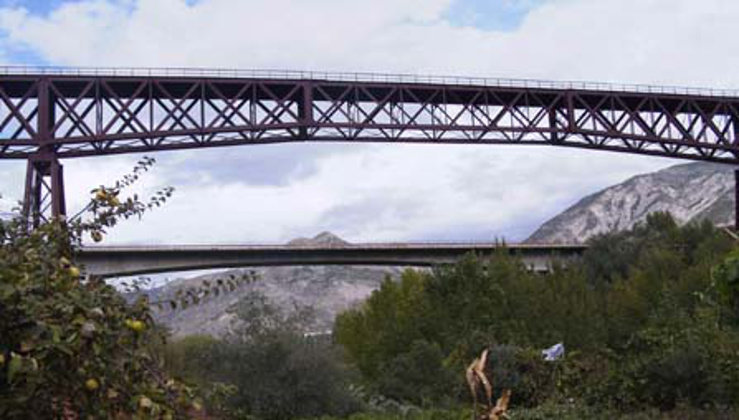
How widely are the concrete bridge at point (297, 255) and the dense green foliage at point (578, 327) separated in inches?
140

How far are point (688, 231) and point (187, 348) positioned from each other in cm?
4416

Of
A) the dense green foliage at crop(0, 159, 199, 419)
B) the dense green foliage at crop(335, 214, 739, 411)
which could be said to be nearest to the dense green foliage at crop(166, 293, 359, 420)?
the dense green foliage at crop(335, 214, 739, 411)

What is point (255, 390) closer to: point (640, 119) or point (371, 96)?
point (371, 96)

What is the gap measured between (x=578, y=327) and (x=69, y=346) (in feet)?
130

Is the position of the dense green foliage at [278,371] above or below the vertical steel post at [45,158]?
below

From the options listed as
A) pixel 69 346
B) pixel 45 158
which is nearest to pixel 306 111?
pixel 45 158

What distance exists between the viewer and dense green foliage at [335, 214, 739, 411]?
54.1 ft

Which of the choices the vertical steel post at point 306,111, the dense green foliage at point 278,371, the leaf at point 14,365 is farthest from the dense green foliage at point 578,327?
the vertical steel post at point 306,111

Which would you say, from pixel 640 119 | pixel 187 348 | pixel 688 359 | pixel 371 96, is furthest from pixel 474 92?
pixel 688 359

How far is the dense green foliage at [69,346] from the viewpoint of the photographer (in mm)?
2779

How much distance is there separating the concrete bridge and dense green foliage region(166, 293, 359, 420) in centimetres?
2651

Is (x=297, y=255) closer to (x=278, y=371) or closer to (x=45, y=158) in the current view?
(x=45, y=158)

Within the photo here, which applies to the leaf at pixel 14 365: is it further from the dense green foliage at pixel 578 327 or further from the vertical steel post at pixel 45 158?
the vertical steel post at pixel 45 158

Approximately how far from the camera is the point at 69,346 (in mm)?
2760
